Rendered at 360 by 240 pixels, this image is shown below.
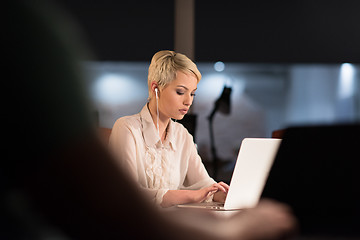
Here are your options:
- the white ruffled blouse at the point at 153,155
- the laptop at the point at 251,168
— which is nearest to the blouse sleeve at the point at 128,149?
the white ruffled blouse at the point at 153,155

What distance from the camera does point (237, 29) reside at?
4.25m

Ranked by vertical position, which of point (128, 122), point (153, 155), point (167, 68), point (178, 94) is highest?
point (167, 68)

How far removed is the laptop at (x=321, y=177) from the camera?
717 mm

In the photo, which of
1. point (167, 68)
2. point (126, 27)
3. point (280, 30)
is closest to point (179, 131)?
point (167, 68)

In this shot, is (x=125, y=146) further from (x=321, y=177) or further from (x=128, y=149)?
(x=321, y=177)

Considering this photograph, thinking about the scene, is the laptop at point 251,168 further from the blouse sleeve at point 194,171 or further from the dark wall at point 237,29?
the dark wall at point 237,29

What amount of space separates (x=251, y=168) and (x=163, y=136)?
2.35 ft

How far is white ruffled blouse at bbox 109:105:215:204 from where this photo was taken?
5.40ft

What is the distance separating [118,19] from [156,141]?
2.65m

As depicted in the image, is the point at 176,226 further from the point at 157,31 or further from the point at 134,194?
the point at 157,31

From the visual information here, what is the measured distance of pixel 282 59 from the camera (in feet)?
14.4

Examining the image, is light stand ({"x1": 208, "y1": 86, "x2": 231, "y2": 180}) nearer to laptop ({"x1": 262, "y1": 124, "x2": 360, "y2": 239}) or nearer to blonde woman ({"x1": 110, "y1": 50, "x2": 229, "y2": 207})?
blonde woman ({"x1": 110, "y1": 50, "x2": 229, "y2": 207})

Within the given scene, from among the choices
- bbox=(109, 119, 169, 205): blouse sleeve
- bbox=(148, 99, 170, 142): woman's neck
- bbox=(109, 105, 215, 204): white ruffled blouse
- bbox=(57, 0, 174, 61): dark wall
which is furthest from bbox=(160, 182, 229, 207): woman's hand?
bbox=(57, 0, 174, 61): dark wall

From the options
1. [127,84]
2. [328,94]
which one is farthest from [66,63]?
[328,94]
